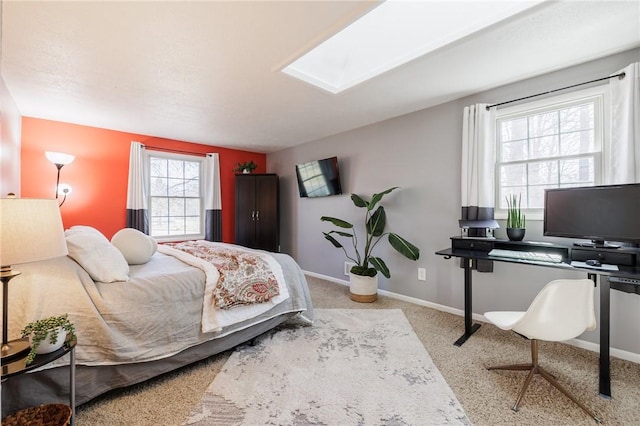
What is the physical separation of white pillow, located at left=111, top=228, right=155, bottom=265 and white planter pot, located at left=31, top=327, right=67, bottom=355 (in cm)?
101

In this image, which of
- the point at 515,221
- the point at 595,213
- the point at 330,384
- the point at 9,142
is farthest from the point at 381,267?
the point at 9,142

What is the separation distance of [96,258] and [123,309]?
37cm

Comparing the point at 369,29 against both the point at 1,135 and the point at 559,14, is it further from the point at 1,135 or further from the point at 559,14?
the point at 1,135

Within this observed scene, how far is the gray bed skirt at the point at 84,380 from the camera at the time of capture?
4.26 ft

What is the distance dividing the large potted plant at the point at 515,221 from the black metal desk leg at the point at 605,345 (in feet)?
2.25

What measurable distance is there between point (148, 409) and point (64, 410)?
416mm

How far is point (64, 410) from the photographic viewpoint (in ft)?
4.05

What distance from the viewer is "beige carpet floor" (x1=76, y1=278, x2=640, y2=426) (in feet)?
4.86

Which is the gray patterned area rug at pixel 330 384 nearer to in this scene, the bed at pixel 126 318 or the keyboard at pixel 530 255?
the bed at pixel 126 318

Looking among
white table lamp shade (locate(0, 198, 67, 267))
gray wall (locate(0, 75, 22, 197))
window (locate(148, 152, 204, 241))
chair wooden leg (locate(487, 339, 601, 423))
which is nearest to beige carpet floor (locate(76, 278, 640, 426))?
chair wooden leg (locate(487, 339, 601, 423))

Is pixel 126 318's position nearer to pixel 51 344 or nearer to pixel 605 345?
pixel 51 344

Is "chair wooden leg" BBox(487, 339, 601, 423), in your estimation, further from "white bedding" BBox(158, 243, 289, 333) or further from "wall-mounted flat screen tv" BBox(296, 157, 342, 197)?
"wall-mounted flat screen tv" BBox(296, 157, 342, 197)

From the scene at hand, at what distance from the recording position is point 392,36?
213 centimetres

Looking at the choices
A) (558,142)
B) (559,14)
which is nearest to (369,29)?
(559,14)
